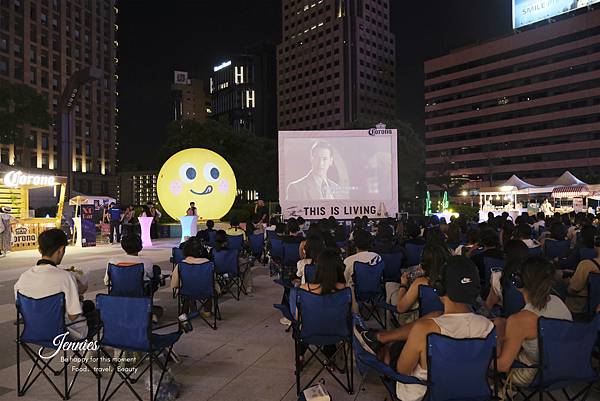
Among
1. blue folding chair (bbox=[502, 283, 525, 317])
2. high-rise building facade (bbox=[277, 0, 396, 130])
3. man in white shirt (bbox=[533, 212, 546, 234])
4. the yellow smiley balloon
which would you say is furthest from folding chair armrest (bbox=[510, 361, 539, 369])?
high-rise building facade (bbox=[277, 0, 396, 130])

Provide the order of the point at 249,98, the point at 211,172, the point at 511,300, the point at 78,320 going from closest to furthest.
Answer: the point at 78,320 → the point at 511,300 → the point at 211,172 → the point at 249,98

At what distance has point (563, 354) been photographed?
3.13m

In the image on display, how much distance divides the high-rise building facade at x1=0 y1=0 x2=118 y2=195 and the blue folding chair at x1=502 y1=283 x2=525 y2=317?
60.2 metres

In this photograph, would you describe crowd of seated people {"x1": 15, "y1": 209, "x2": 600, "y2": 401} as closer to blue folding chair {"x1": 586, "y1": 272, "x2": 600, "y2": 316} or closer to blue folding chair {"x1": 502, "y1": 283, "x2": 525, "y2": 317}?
blue folding chair {"x1": 502, "y1": 283, "x2": 525, "y2": 317}

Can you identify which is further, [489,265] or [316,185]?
[316,185]

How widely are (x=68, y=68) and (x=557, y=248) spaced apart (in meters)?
78.0

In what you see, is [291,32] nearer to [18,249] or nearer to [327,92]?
[327,92]

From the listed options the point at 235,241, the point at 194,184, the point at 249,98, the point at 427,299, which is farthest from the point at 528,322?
the point at 249,98

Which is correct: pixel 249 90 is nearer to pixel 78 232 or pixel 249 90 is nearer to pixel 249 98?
pixel 249 98

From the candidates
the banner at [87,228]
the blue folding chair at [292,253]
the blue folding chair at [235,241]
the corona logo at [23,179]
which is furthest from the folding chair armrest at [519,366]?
the corona logo at [23,179]

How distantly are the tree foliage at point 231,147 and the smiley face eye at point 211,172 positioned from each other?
1748 cm

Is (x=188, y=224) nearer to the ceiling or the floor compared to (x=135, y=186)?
nearer to the floor

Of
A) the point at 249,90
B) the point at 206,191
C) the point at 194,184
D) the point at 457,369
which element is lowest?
the point at 457,369

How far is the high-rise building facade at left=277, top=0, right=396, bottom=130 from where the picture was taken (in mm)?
117375
